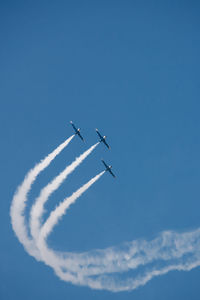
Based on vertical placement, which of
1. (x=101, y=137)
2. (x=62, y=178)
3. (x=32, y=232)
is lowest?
(x=32, y=232)

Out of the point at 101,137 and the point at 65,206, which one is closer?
the point at 65,206

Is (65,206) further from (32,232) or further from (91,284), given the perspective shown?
(91,284)

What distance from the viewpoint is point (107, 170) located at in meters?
53.7

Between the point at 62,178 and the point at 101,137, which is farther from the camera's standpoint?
the point at 101,137

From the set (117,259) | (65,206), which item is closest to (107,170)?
(65,206)

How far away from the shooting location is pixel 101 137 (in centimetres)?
5434

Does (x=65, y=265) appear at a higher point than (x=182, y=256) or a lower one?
higher

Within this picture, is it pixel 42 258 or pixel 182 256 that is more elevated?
pixel 42 258

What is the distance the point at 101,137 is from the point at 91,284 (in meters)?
25.1

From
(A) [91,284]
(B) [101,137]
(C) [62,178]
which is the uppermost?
(B) [101,137]

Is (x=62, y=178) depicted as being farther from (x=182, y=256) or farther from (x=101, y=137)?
(x=182, y=256)

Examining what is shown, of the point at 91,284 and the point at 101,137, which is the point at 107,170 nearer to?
the point at 101,137

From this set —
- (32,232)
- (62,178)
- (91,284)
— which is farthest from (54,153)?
(91,284)

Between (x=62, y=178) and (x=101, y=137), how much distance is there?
32.7 feet
